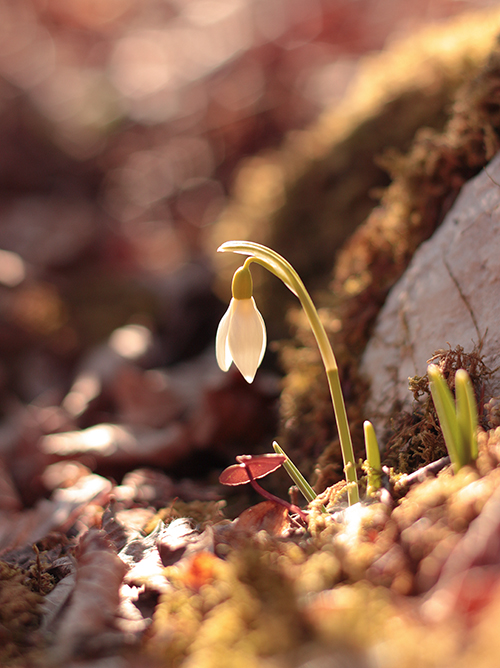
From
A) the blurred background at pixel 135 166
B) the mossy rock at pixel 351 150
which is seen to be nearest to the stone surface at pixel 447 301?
the blurred background at pixel 135 166

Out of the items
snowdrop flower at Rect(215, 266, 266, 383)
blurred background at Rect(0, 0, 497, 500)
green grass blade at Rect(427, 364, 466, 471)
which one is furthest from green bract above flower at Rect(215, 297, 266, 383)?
blurred background at Rect(0, 0, 497, 500)

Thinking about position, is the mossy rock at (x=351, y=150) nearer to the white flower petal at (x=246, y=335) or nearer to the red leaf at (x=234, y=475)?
the white flower petal at (x=246, y=335)

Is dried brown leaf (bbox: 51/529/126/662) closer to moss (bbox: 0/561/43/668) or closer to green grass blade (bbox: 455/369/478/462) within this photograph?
moss (bbox: 0/561/43/668)

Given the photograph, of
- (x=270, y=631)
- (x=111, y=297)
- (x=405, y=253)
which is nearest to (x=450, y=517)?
(x=270, y=631)

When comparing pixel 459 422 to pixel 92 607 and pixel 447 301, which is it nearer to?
pixel 447 301

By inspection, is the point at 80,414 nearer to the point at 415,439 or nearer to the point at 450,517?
the point at 415,439

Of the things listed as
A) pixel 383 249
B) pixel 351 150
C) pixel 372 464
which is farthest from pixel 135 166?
pixel 372 464
